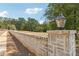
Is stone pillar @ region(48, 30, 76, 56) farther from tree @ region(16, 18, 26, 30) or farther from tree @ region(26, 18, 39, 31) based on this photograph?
tree @ region(16, 18, 26, 30)

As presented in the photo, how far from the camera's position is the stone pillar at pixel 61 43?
2533 millimetres

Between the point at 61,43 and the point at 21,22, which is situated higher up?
the point at 21,22

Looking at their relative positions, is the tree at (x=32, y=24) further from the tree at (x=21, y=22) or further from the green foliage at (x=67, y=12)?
the green foliage at (x=67, y=12)

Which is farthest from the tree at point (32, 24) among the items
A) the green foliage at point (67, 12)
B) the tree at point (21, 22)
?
A: the green foliage at point (67, 12)

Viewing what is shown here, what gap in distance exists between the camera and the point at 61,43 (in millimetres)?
2574

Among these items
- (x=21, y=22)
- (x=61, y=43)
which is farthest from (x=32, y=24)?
(x=61, y=43)

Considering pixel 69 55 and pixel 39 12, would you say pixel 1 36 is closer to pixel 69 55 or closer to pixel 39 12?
pixel 39 12

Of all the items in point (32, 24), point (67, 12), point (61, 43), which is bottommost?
point (61, 43)

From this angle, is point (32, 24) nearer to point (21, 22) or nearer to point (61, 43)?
point (21, 22)

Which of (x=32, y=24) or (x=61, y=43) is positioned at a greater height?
(x=32, y=24)

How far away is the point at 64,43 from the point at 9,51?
0.73 m

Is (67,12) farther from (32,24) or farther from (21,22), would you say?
(21,22)

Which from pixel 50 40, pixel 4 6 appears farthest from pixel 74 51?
pixel 4 6

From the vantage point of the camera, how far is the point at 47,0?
8.75 ft
